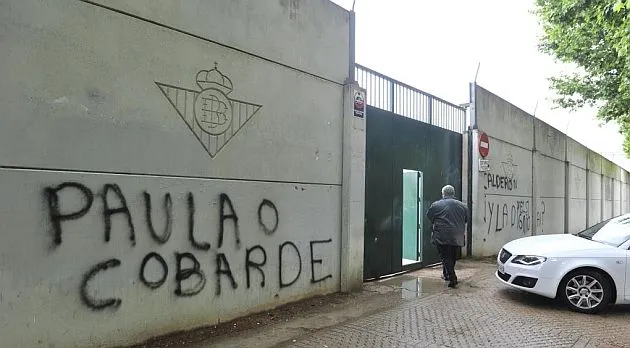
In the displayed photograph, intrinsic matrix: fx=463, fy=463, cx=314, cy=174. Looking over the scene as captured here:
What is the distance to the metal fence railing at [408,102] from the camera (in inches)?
302

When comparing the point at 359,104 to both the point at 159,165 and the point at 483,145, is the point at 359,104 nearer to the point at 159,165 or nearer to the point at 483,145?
the point at 159,165

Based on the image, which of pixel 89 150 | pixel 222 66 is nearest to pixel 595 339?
pixel 222 66

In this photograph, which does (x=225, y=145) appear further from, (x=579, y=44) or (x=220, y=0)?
(x=579, y=44)

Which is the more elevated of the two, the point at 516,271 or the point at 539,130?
the point at 539,130

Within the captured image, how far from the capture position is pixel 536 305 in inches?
246

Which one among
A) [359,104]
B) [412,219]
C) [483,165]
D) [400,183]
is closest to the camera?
[359,104]

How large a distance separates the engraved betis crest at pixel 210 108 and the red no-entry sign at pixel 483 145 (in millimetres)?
7026

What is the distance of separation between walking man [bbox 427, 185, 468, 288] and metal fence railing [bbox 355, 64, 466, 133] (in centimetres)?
203

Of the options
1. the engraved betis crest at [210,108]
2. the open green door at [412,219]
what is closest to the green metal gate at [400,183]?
the open green door at [412,219]

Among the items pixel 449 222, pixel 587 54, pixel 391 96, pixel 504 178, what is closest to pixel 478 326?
pixel 449 222

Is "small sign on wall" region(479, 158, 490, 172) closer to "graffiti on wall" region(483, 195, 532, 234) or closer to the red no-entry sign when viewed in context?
the red no-entry sign

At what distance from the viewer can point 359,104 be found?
683 cm

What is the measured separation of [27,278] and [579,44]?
13.7 m

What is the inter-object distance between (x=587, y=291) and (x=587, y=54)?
370 inches
